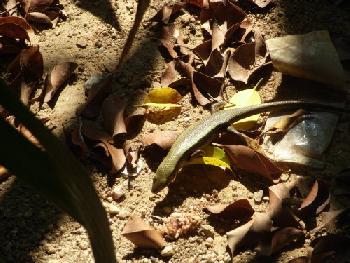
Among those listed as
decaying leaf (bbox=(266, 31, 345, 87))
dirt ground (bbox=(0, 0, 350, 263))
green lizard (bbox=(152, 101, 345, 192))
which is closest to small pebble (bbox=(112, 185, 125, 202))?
dirt ground (bbox=(0, 0, 350, 263))

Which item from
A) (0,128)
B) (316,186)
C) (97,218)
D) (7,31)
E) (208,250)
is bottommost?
(208,250)

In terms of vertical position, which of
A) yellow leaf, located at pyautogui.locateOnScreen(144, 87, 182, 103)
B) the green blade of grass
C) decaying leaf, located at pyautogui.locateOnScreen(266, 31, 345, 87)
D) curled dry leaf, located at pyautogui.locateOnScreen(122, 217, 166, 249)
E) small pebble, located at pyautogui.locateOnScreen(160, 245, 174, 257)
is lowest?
small pebble, located at pyautogui.locateOnScreen(160, 245, 174, 257)

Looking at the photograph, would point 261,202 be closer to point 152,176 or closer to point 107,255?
point 152,176

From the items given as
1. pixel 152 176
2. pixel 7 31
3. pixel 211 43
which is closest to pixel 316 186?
pixel 152 176

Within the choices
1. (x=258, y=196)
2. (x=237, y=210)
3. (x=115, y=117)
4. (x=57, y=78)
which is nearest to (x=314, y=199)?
(x=258, y=196)

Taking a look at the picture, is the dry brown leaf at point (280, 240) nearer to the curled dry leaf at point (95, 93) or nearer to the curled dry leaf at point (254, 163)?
the curled dry leaf at point (254, 163)

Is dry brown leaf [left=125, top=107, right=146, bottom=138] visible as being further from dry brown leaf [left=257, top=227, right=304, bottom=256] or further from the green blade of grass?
the green blade of grass
